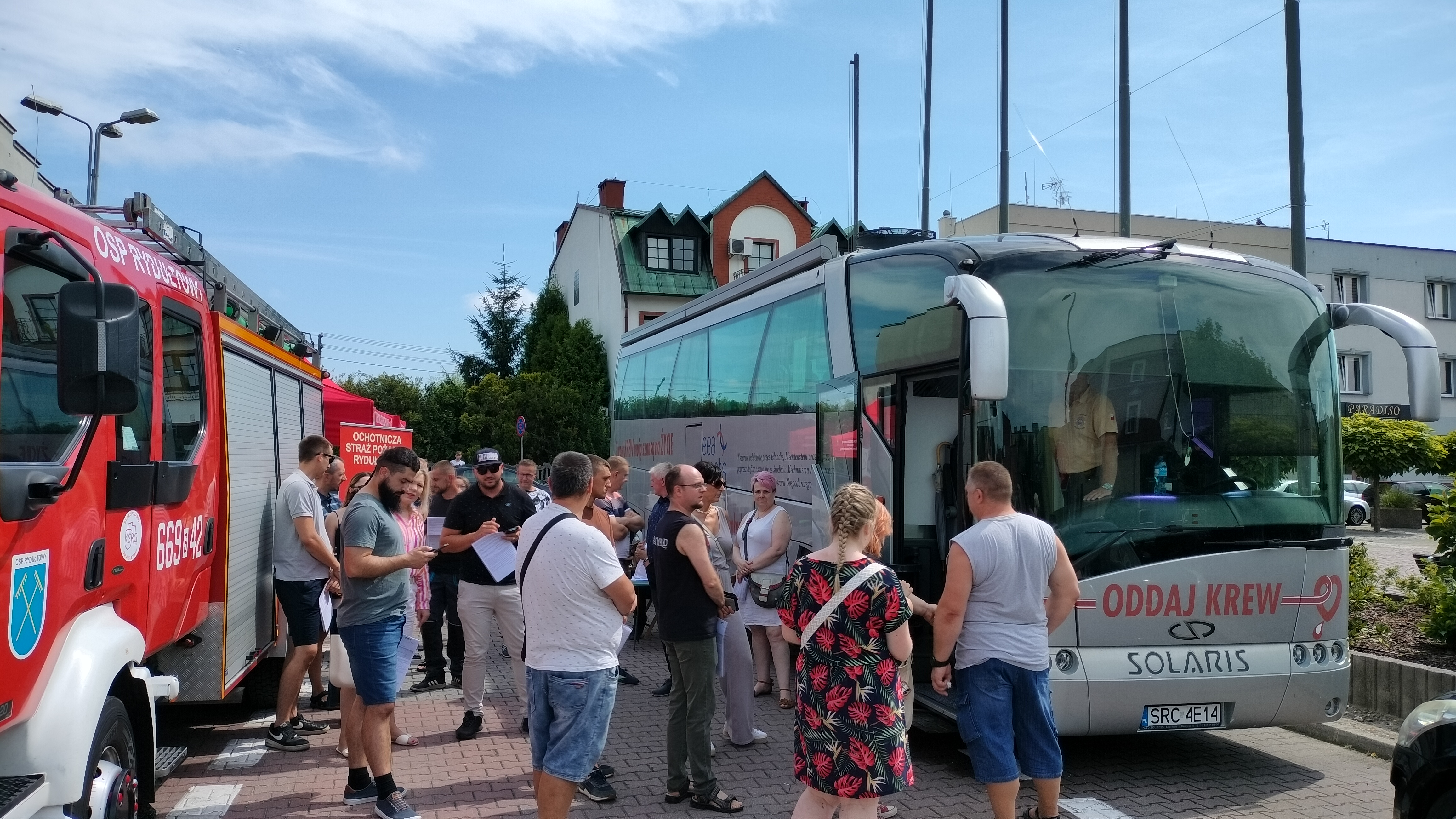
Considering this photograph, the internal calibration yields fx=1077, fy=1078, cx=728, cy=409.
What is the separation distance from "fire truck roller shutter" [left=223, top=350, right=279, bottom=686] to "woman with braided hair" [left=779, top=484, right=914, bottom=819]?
3.62 m

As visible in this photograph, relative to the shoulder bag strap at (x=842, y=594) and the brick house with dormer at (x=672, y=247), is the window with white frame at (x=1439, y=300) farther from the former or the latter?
Answer: the shoulder bag strap at (x=842, y=594)

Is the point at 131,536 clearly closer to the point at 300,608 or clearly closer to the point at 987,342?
the point at 300,608

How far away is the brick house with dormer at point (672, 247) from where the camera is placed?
43.5m

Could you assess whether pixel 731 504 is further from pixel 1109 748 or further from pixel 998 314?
pixel 998 314

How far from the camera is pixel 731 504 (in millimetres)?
11133

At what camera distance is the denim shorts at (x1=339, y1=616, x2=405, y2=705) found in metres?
5.59

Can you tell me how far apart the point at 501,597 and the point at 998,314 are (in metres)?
4.01

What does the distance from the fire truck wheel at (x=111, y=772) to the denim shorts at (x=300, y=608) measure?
278 centimetres

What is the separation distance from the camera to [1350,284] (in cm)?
4238

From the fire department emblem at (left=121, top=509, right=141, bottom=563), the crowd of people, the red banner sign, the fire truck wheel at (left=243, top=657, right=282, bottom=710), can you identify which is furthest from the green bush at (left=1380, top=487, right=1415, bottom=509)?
the fire department emblem at (left=121, top=509, right=141, bottom=563)

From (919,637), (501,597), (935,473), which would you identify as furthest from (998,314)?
(501,597)

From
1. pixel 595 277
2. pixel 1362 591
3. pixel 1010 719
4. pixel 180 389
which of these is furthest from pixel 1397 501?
pixel 180 389

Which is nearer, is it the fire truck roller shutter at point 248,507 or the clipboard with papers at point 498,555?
the fire truck roller shutter at point 248,507

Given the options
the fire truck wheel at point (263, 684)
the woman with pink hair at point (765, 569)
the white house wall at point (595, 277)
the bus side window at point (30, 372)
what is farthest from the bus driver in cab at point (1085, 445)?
the white house wall at point (595, 277)
